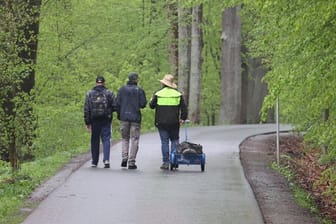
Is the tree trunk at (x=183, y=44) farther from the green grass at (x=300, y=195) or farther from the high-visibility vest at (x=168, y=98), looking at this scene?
the high-visibility vest at (x=168, y=98)

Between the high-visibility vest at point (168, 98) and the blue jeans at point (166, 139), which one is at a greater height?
the high-visibility vest at point (168, 98)

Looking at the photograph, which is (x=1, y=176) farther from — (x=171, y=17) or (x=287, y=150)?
(x=171, y=17)

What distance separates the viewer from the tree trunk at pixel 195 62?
118 feet

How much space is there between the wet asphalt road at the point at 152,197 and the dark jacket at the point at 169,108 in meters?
0.98

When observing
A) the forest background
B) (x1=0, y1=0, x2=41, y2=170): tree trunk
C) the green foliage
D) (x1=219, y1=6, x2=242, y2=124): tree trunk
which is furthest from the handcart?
(x1=219, y1=6, x2=242, y2=124): tree trunk

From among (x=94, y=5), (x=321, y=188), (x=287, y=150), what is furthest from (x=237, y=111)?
(x=321, y=188)

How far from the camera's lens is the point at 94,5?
1489 inches

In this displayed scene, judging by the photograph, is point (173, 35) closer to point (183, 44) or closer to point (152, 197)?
point (183, 44)

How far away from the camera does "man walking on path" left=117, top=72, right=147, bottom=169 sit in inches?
626

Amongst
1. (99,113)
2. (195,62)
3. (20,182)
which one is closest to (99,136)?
(99,113)

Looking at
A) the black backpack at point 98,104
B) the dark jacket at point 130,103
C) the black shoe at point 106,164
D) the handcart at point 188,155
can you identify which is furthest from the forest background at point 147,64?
the handcart at point 188,155

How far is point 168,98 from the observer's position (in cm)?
1580

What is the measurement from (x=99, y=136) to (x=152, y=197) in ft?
14.1

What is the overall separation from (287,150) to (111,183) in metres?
11.7
